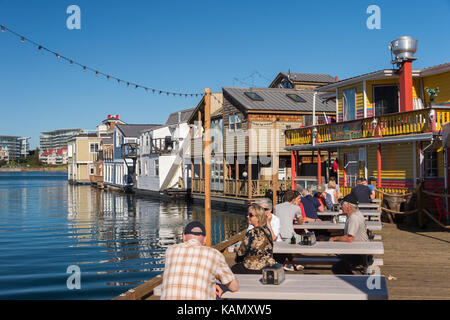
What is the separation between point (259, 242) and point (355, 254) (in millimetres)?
2665

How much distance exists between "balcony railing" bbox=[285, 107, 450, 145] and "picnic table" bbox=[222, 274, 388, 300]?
44.7 ft

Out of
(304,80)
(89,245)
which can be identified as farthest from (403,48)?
(304,80)

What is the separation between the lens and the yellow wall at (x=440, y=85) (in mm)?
23156

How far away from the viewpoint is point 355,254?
30.4ft

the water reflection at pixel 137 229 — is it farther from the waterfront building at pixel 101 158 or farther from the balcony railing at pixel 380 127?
the waterfront building at pixel 101 158

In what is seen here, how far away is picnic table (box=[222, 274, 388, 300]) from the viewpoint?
5848 mm

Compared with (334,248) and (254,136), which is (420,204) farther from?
(254,136)

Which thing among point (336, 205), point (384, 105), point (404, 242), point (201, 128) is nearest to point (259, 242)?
point (404, 242)

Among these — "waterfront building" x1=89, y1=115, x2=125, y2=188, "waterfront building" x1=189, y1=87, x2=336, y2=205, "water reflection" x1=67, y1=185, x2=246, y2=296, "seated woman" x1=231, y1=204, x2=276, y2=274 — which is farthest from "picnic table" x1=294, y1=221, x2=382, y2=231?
"waterfront building" x1=89, y1=115, x2=125, y2=188

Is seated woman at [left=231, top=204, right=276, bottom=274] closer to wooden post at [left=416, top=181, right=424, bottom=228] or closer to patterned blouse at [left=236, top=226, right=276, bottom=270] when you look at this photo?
patterned blouse at [left=236, top=226, right=276, bottom=270]

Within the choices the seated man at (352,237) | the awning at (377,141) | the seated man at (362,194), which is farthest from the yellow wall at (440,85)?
the seated man at (352,237)

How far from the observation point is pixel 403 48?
74.6 feet

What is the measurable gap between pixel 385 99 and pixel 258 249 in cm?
2009
